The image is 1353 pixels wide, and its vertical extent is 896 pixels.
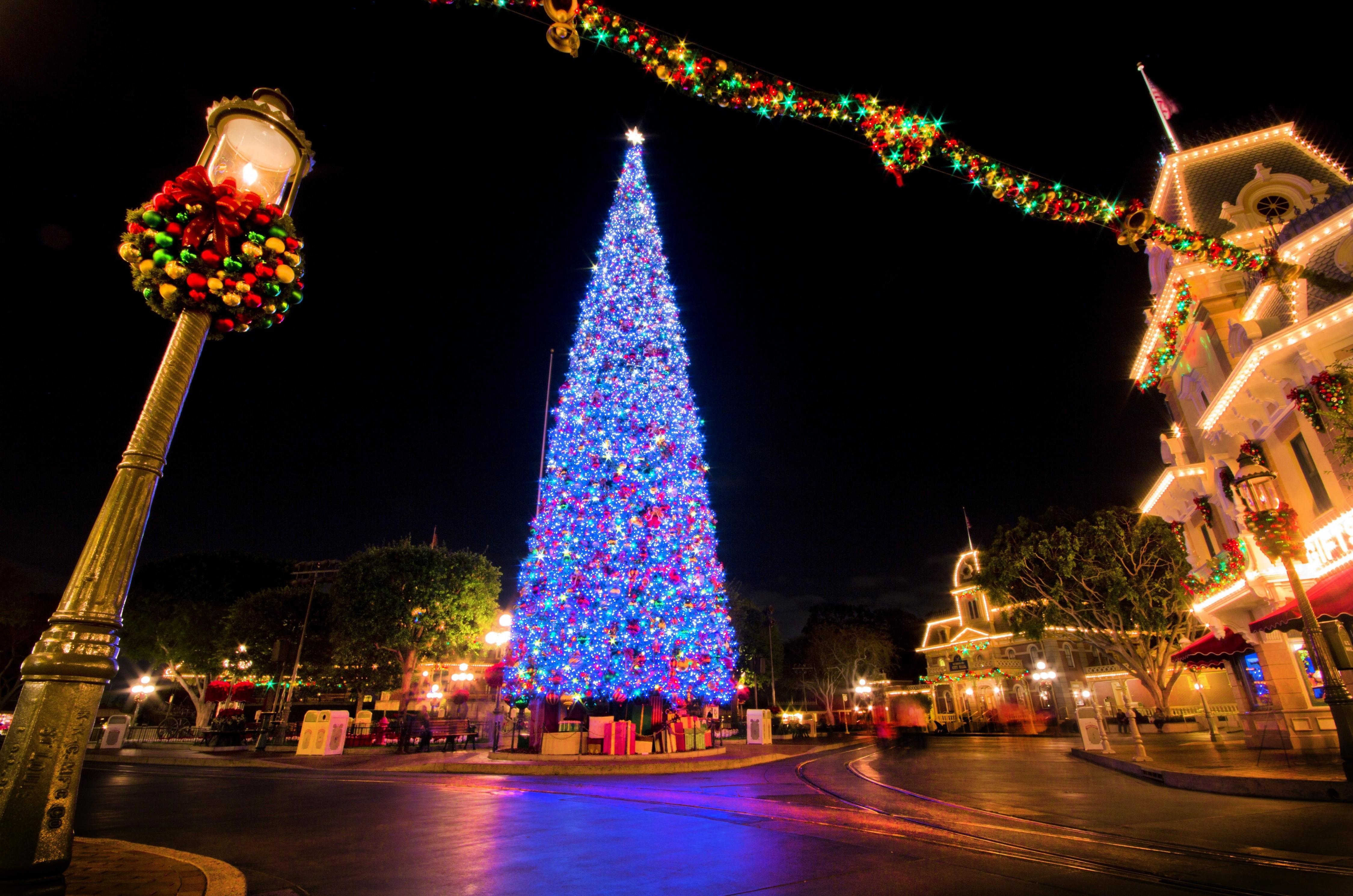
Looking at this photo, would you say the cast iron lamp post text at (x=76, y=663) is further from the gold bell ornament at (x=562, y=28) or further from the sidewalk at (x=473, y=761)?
the sidewalk at (x=473, y=761)

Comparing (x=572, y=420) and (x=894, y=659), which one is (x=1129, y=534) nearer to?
(x=572, y=420)

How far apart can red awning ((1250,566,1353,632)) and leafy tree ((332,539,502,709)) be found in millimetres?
31278

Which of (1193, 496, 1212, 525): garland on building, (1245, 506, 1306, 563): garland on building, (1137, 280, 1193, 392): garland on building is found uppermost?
(1137, 280, 1193, 392): garland on building

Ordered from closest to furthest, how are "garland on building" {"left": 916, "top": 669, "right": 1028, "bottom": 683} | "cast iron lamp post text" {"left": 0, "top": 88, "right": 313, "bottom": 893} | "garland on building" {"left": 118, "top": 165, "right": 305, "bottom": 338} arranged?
"cast iron lamp post text" {"left": 0, "top": 88, "right": 313, "bottom": 893} → "garland on building" {"left": 118, "top": 165, "right": 305, "bottom": 338} → "garland on building" {"left": 916, "top": 669, "right": 1028, "bottom": 683}

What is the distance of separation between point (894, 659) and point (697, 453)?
182ft

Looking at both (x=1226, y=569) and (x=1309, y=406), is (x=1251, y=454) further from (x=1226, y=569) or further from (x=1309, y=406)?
(x=1226, y=569)

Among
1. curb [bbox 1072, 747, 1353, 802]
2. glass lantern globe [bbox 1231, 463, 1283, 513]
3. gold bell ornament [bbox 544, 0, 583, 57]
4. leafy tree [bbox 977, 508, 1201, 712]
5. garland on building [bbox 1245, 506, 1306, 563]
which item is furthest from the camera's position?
leafy tree [bbox 977, 508, 1201, 712]

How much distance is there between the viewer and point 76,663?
3461 millimetres

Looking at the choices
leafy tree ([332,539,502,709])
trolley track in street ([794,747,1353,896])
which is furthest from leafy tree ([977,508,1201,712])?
leafy tree ([332,539,502,709])

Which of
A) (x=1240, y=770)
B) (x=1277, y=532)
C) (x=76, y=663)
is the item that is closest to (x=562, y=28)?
(x=76, y=663)

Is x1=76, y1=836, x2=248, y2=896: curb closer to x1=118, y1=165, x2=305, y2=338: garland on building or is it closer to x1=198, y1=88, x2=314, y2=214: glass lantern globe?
x1=118, y1=165, x2=305, y2=338: garland on building

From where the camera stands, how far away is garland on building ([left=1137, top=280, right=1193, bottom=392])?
17344mm

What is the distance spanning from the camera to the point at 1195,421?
67.1 feet

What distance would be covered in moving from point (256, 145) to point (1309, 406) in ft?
60.7
